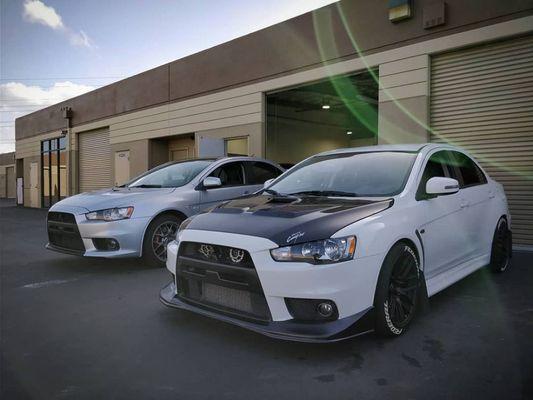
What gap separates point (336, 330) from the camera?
9.27 ft

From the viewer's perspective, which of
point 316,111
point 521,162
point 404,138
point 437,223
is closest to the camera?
point 437,223

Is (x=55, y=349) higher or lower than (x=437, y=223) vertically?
lower

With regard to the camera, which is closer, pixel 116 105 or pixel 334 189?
pixel 334 189

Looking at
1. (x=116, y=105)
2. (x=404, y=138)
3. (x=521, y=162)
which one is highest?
(x=116, y=105)

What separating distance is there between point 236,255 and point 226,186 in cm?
383

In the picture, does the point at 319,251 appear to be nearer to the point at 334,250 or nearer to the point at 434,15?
the point at 334,250

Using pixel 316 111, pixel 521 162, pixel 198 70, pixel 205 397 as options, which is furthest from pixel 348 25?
pixel 316 111

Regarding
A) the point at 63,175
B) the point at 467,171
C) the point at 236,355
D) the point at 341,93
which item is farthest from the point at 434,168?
the point at 63,175

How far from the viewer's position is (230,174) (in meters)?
6.96

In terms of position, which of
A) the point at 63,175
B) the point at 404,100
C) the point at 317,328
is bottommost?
the point at 317,328

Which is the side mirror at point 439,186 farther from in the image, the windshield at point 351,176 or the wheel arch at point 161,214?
the wheel arch at point 161,214

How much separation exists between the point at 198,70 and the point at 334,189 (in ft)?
34.0

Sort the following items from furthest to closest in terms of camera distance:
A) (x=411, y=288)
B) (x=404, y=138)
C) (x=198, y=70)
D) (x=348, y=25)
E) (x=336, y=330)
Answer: (x=198, y=70), (x=348, y=25), (x=404, y=138), (x=411, y=288), (x=336, y=330)

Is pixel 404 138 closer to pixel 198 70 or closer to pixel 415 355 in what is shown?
pixel 415 355
